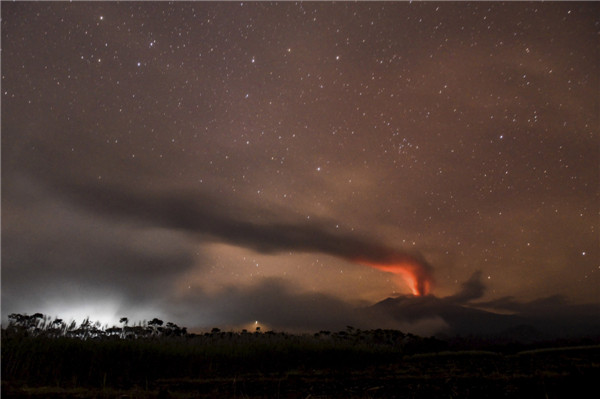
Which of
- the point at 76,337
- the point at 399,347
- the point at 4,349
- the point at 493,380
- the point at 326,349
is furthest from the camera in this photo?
the point at 399,347

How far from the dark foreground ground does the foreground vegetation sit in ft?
0.08

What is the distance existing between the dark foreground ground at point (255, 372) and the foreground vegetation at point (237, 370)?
0.02m

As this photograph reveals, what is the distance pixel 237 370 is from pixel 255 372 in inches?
40.9

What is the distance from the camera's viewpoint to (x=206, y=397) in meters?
6.27

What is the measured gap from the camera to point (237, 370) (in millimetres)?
12547

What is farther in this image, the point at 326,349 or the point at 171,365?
the point at 326,349

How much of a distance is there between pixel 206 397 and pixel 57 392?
2.19m

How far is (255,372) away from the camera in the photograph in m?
11.8

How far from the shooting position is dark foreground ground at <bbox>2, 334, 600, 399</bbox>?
6.56 meters

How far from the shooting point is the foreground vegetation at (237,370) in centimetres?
675

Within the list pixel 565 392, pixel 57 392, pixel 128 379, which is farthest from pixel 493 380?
pixel 128 379

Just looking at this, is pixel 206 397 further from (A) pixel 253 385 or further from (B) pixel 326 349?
(B) pixel 326 349

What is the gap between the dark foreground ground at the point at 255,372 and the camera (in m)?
6.56

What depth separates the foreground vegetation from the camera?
675cm
